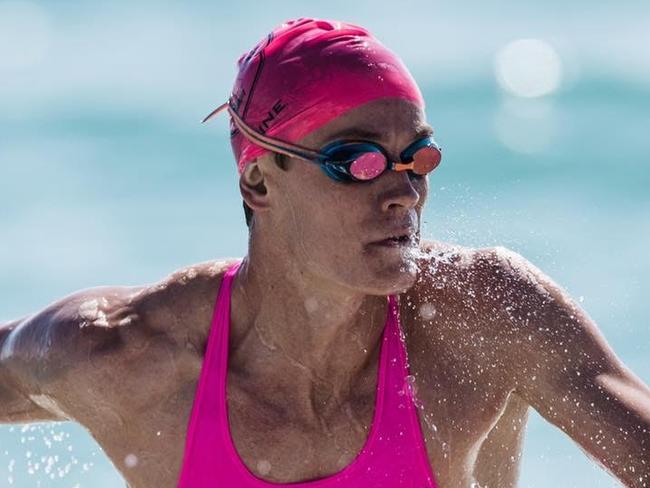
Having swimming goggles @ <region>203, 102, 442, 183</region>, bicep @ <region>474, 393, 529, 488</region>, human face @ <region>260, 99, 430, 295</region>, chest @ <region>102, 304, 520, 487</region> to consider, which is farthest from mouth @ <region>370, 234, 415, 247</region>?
bicep @ <region>474, 393, 529, 488</region>

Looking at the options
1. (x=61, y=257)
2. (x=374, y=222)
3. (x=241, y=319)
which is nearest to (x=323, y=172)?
(x=374, y=222)

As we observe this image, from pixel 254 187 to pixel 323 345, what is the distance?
1.58ft

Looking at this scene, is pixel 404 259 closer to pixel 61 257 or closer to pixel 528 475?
pixel 528 475

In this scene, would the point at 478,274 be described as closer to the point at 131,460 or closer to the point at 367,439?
the point at 367,439

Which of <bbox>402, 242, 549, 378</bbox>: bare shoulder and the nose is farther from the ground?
the nose

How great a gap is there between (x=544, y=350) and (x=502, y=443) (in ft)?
1.69

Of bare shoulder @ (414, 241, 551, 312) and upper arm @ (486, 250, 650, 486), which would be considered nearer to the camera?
upper arm @ (486, 250, 650, 486)

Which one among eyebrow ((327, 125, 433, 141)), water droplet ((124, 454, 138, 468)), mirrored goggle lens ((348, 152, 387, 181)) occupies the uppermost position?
eyebrow ((327, 125, 433, 141))

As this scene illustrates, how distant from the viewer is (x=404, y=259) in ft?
11.0

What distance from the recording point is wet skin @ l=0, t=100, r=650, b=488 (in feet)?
11.2

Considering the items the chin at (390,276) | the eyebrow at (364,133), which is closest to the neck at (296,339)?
the chin at (390,276)

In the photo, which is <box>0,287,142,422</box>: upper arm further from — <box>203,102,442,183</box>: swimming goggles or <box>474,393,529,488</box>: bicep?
<box>474,393,529,488</box>: bicep

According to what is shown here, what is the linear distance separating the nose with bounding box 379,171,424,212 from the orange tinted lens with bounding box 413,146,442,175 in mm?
39

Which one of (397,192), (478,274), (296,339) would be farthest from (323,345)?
(397,192)
